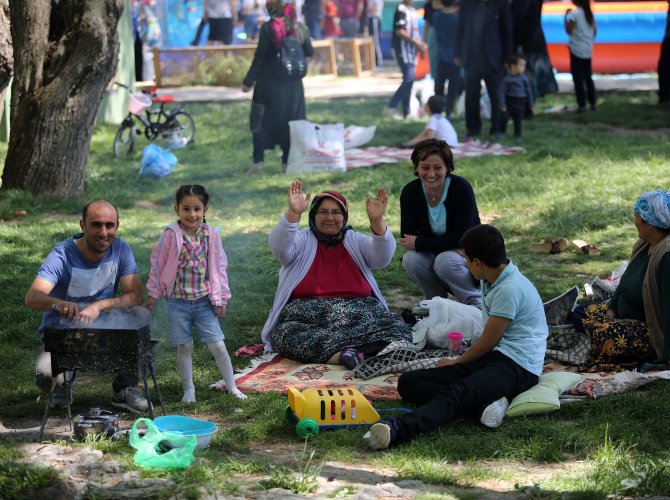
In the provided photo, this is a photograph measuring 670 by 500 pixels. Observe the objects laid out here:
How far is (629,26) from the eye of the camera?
21281 millimetres

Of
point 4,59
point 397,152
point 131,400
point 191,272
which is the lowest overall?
point 131,400

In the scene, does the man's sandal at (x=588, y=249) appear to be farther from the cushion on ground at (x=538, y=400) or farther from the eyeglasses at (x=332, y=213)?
the cushion on ground at (x=538, y=400)

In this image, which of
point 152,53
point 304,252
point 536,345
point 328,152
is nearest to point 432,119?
point 328,152

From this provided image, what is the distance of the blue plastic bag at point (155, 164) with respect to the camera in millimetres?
13008

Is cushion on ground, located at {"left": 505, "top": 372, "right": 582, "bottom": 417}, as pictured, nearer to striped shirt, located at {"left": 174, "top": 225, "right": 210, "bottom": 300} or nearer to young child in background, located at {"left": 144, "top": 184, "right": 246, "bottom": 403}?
young child in background, located at {"left": 144, "top": 184, "right": 246, "bottom": 403}

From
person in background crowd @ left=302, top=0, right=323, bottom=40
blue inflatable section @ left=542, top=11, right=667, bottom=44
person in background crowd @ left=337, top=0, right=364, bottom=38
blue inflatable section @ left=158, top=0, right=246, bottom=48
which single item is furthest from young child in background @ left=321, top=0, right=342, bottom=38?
blue inflatable section @ left=542, top=11, right=667, bottom=44

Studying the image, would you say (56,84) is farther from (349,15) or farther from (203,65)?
(349,15)

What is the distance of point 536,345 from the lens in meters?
6.04

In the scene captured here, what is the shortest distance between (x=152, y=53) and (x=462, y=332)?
16338mm

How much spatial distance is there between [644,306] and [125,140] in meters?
9.55

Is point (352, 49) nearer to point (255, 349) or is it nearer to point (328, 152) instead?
point (328, 152)

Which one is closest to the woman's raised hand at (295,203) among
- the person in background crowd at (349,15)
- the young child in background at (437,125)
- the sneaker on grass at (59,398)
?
the sneaker on grass at (59,398)

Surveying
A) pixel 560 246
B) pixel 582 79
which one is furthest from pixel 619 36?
pixel 560 246

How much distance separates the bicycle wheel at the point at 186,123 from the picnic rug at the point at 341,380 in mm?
8566
